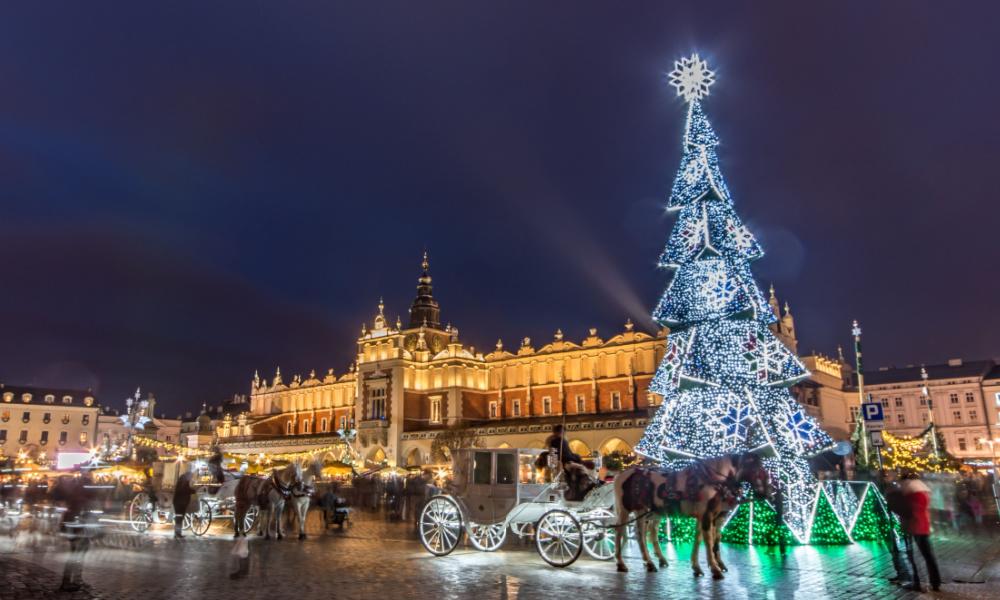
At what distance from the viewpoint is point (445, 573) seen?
1116 cm

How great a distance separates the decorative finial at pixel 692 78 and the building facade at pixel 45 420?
86.1 m

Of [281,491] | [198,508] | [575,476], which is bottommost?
[198,508]

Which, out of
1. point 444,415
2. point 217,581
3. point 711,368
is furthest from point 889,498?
point 444,415

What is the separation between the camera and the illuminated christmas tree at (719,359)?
15836mm

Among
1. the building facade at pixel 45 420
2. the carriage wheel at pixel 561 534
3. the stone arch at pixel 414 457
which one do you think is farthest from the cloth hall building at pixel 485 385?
the carriage wheel at pixel 561 534

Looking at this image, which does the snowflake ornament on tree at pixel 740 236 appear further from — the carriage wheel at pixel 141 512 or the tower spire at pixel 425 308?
the tower spire at pixel 425 308

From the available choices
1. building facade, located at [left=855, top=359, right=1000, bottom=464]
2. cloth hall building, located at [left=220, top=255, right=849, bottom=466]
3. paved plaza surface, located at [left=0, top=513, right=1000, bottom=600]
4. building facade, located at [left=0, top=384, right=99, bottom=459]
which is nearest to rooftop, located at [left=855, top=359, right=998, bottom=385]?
building facade, located at [left=855, top=359, right=1000, bottom=464]

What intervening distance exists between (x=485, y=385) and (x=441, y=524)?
54.3 meters

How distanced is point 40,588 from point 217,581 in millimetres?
2360

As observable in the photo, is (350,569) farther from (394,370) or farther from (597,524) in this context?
(394,370)

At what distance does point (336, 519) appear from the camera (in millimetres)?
20875

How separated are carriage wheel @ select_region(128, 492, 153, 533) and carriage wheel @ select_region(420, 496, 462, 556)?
32.1ft

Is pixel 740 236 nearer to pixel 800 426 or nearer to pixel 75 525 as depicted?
pixel 800 426

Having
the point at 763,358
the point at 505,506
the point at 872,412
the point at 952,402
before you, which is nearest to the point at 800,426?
the point at 872,412
